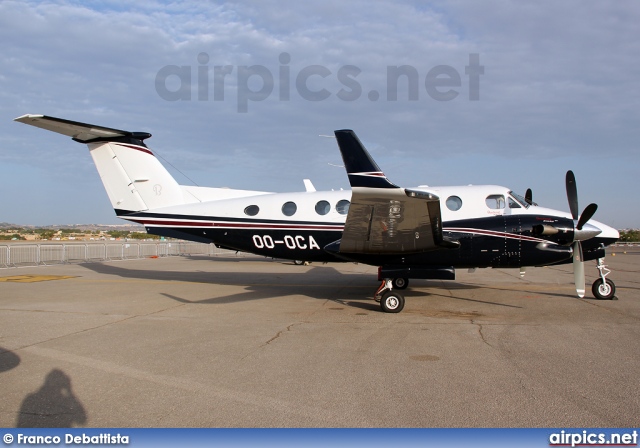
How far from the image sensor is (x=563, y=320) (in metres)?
9.75

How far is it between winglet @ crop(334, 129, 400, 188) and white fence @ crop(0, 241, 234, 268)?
75.5ft

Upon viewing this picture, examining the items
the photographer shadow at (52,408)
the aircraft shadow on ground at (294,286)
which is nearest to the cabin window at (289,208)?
the aircraft shadow on ground at (294,286)

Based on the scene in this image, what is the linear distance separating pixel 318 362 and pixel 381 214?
3851 millimetres

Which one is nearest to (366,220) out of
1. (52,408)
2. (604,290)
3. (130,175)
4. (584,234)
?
(584,234)

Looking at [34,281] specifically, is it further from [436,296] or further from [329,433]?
[329,433]

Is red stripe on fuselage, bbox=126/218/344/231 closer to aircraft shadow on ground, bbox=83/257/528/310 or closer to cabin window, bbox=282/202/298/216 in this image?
cabin window, bbox=282/202/298/216

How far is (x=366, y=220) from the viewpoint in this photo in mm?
9750

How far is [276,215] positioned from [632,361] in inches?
367

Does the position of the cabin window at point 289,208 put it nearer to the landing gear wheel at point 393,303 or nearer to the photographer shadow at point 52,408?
the landing gear wheel at point 393,303

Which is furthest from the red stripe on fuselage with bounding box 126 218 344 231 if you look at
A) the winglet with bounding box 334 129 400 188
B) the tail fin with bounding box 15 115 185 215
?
the winglet with bounding box 334 129 400 188

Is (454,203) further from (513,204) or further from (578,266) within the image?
(578,266)

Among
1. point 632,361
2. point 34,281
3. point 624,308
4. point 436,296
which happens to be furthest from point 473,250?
point 34,281

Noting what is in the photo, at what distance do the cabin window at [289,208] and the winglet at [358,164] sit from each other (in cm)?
530

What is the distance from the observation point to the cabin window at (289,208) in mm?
13555
